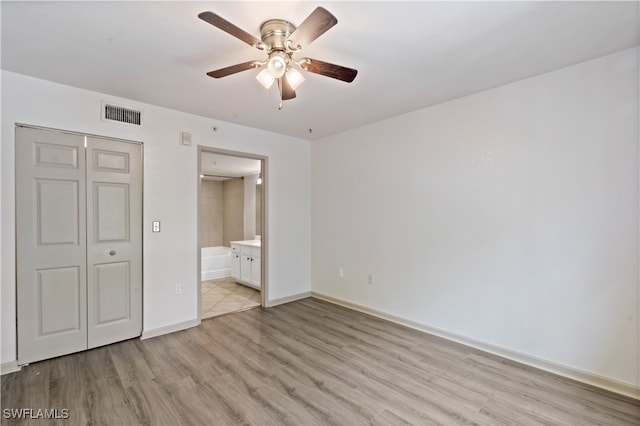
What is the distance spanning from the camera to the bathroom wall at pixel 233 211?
696cm

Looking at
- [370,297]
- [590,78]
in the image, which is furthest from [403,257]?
[590,78]

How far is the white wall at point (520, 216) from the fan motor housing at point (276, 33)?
207cm

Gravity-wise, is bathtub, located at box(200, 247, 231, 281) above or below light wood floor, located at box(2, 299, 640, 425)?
above

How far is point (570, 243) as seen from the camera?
7.99 ft

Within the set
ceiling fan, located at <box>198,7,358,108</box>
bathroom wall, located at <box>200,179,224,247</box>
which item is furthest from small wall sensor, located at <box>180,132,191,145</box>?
bathroom wall, located at <box>200,179,224,247</box>

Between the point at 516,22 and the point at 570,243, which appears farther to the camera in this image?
the point at 570,243

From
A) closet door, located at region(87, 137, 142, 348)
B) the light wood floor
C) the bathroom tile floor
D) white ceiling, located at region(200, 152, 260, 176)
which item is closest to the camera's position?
the light wood floor

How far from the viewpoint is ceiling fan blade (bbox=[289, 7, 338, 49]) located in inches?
56.6

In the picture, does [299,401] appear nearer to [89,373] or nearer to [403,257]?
[89,373]

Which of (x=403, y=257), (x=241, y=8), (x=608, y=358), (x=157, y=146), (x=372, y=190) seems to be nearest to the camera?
(x=241, y=8)

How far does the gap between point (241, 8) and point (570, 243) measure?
3.03 meters

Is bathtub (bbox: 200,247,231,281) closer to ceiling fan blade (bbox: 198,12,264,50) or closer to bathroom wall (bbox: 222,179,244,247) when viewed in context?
bathroom wall (bbox: 222,179,244,247)

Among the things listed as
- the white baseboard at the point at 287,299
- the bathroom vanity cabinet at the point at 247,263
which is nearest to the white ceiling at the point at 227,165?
the bathroom vanity cabinet at the point at 247,263

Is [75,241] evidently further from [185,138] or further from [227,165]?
[227,165]
